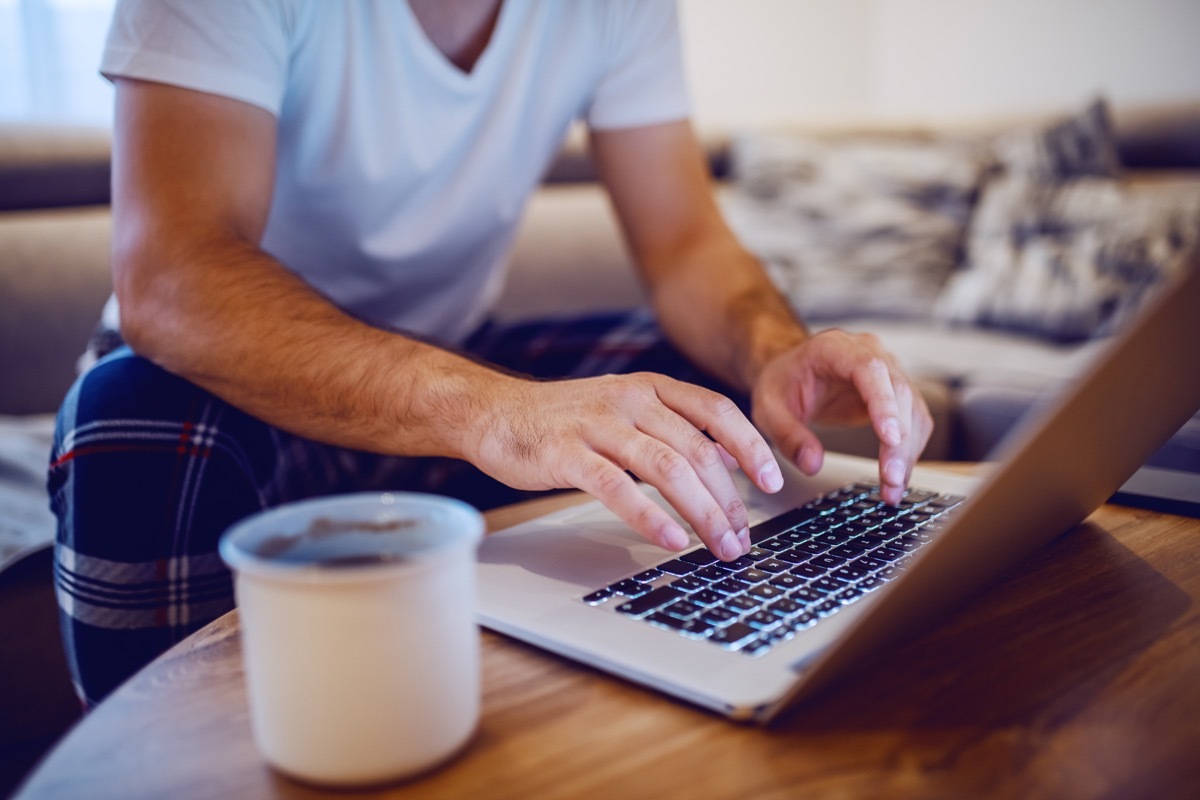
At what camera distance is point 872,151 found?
2176 millimetres

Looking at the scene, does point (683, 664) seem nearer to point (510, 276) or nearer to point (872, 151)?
point (510, 276)

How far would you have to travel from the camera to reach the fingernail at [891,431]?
26.0 inches

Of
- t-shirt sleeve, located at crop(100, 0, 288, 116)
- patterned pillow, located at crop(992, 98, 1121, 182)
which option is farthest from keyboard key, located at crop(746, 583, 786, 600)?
patterned pillow, located at crop(992, 98, 1121, 182)

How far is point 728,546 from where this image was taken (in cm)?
54

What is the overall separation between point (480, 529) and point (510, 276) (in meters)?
1.66

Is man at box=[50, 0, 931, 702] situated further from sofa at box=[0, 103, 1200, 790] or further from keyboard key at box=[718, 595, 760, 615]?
sofa at box=[0, 103, 1200, 790]

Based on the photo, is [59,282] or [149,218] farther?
[59,282]

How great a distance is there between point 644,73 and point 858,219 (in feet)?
3.27

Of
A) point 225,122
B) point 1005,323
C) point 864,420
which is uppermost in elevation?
point 225,122

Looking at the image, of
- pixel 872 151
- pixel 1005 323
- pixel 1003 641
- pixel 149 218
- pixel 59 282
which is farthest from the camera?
pixel 872 151

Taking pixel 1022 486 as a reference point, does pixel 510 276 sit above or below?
below

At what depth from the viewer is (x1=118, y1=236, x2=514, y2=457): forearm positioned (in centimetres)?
67

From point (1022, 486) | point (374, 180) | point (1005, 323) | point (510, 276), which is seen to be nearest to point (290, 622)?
point (1022, 486)

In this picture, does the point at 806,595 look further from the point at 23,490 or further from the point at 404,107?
the point at 23,490
